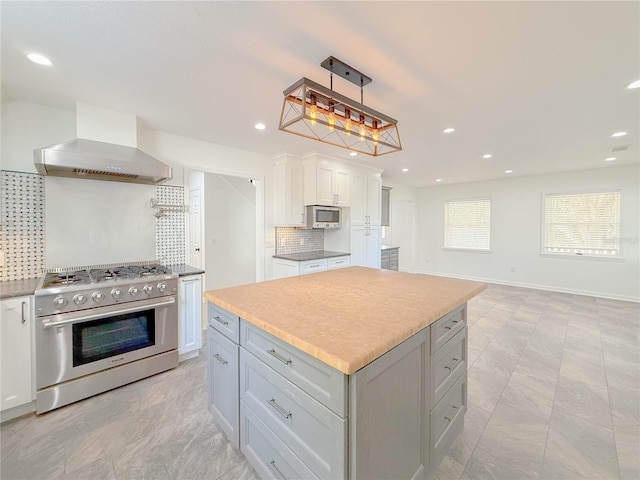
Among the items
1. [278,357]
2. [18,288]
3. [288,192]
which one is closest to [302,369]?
[278,357]

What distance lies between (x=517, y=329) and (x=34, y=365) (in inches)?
196

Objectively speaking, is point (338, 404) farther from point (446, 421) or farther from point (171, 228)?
point (171, 228)

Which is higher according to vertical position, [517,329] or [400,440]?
[400,440]

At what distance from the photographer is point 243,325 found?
1409 millimetres

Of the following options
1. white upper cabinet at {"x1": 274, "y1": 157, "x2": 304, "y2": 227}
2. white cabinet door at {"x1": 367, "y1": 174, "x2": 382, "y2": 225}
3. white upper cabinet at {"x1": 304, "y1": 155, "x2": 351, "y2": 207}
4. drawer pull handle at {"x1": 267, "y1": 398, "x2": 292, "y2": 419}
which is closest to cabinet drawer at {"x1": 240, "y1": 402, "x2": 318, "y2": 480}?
drawer pull handle at {"x1": 267, "y1": 398, "x2": 292, "y2": 419}

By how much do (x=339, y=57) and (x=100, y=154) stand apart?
6.79 feet

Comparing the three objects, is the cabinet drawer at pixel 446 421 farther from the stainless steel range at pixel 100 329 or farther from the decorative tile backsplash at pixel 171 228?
the decorative tile backsplash at pixel 171 228

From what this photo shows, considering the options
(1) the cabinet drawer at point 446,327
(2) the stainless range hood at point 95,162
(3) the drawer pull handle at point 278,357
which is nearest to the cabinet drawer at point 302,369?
(3) the drawer pull handle at point 278,357

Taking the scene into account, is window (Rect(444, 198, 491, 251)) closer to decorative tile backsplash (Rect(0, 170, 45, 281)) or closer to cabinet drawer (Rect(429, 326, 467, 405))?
cabinet drawer (Rect(429, 326, 467, 405))

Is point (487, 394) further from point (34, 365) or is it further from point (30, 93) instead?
point (30, 93)

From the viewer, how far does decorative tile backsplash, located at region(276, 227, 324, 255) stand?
4.17 m

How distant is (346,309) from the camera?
1374 mm

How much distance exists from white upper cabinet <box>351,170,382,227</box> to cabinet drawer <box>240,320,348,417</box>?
3.40 metres

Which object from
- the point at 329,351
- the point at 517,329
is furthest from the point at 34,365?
the point at 517,329
